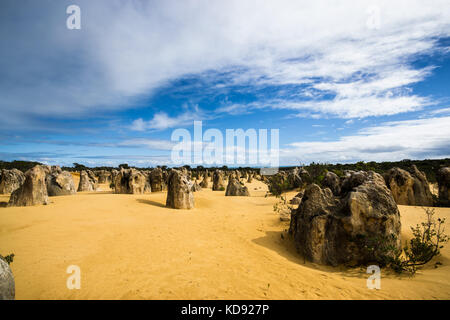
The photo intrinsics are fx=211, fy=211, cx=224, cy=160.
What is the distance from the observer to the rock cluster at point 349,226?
5.87 m

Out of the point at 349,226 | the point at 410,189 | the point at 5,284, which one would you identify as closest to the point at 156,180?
the point at 5,284

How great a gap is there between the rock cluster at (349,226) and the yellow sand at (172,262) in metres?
0.43

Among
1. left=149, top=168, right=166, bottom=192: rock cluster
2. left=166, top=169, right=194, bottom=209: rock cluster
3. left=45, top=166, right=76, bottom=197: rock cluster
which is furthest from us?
left=149, top=168, right=166, bottom=192: rock cluster

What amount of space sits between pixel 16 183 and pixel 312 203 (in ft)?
80.5

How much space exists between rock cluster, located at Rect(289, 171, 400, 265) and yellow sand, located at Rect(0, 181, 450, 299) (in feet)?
1.41

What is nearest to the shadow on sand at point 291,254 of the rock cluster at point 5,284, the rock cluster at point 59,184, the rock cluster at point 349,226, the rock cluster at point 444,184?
the rock cluster at point 349,226

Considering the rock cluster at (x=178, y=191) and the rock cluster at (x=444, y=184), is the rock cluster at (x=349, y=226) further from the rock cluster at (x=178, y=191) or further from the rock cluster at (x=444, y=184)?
the rock cluster at (x=444, y=184)

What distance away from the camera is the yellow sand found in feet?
13.8

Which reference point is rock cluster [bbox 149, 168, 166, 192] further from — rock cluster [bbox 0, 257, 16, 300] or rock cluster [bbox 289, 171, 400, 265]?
rock cluster [bbox 0, 257, 16, 300]

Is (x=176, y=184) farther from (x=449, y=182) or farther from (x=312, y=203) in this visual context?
(x=449, y=182)

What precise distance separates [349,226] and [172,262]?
16.3ft

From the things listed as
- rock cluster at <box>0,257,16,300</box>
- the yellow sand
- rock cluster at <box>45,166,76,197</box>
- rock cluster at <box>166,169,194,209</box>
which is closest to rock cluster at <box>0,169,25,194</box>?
rock cluster at <box>45,166,76,197</box>

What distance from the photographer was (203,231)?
8578 millimetres
